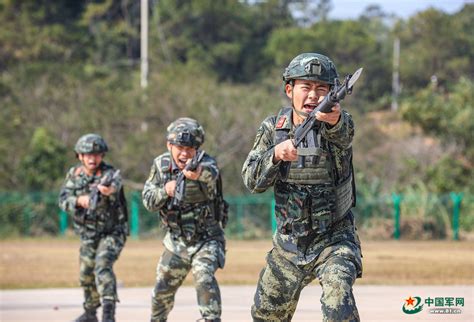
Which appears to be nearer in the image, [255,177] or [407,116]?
[255,177]

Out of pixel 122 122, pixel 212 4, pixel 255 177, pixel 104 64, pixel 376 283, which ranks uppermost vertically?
pixel 212 4

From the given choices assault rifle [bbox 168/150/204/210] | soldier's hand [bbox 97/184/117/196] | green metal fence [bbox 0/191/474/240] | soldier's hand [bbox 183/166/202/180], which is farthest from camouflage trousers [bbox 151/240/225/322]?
green metal fence [bbox 0/191/474/240]

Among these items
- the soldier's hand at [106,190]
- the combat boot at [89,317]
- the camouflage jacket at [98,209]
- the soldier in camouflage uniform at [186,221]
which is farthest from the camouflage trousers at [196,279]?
the combat boot at [89,317]

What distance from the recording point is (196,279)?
380 inches

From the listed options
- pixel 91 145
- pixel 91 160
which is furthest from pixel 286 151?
pixel 91 160

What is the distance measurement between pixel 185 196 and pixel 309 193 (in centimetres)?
311

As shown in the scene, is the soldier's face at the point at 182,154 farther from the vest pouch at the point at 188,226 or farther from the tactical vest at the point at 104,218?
the tactical vest at the point at 104,218

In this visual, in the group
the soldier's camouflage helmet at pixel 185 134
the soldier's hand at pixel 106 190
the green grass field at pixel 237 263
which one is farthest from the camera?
the green grass field at pixel 237 263

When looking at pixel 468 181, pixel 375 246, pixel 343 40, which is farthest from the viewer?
pixel 343 40

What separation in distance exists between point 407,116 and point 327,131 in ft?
98.6

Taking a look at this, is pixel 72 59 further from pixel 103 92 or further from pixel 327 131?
pixel 327 131

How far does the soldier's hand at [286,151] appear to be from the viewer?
635cm

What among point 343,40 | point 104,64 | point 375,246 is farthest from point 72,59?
point 375,246

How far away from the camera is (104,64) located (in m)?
55.0
